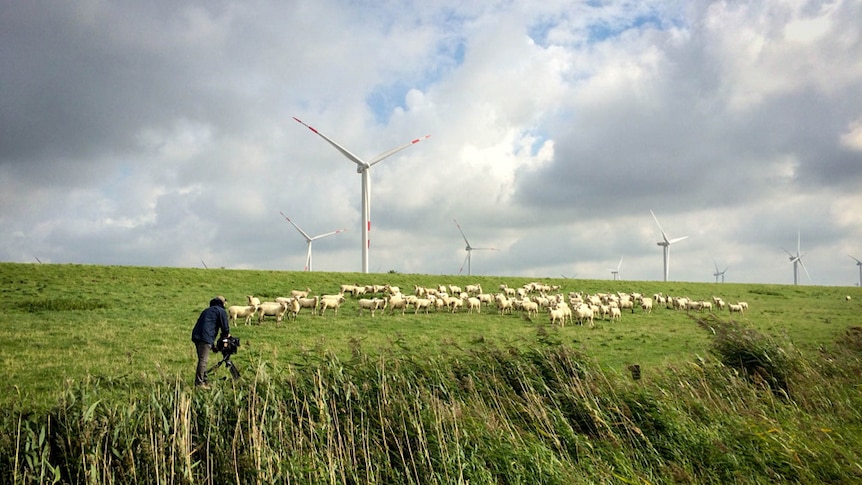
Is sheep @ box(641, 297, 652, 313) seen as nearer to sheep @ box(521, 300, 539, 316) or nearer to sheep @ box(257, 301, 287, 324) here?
sheep @ box(521, 300, 539, 316)

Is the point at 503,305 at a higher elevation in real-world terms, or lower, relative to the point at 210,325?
lower

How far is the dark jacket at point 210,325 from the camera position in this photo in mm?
15836

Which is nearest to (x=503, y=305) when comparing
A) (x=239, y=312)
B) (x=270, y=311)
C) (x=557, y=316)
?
(x=557, y=316)

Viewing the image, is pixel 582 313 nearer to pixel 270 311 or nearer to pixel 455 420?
pixel 270 311

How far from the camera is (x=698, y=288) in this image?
66312mm

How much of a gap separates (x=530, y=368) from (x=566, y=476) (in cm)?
395

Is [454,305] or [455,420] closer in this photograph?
[455,420]

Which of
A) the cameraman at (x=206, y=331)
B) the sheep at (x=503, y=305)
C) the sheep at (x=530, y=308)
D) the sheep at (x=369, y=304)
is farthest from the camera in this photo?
the sheep at (x=503, y=305)

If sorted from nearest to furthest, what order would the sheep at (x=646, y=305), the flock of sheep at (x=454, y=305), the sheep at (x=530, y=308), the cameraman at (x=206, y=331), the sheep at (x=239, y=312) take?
the cameraman at (x=206, y=331), the sheep at (x=239, y=312), the flock of sheep at (x=454, y=305), the sheep at (x=530, y=308), the sheep at (x=646, y=305)

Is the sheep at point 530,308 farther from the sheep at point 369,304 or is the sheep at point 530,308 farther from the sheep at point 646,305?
the sheep at point 646,305

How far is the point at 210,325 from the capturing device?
52.4 feet

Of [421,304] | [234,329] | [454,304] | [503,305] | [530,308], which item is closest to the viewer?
[234,329]

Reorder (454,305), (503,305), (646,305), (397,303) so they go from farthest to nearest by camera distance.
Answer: (646,305)
(454,305)
(503,305)
(397,303)

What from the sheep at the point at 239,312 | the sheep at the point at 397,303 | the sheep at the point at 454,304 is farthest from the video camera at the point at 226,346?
the sheep at the point at 454,304
